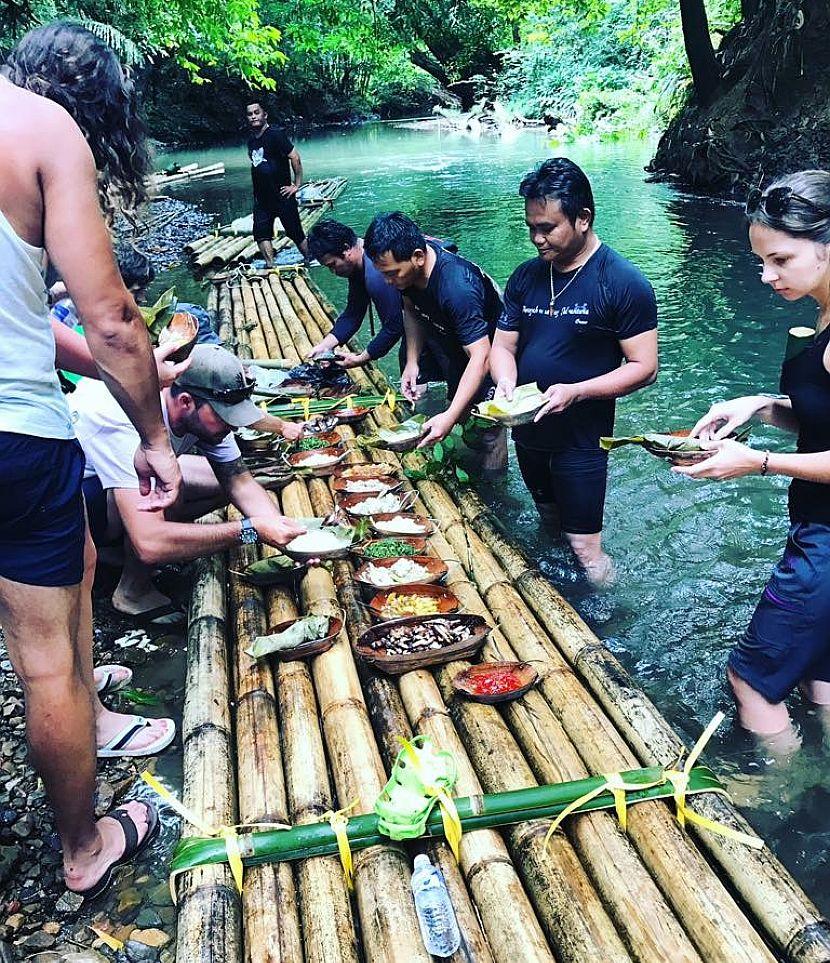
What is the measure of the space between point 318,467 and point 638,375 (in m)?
2.26

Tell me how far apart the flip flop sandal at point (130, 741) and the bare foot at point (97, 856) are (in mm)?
442

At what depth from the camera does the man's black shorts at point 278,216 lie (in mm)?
11143

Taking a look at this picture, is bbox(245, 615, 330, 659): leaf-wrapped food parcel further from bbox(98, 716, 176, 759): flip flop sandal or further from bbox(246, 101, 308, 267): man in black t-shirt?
bbox(246, 101, 308, 267): man in black t-shirt

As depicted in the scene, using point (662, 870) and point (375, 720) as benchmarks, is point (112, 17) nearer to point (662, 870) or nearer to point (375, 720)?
point (375, 720)

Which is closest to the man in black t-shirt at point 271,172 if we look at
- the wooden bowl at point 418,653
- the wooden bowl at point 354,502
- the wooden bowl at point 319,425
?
the wooden bowl at point 319,425

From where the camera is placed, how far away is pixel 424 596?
11.9 ft

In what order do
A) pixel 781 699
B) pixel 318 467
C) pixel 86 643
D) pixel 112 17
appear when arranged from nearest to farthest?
pixel 86 643 < pixel 781 699 < pixel 318 467 < pixel 112 17

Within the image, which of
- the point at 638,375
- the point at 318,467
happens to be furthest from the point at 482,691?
the point at 318,467

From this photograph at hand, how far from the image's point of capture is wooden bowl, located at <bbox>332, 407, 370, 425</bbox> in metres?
5.99

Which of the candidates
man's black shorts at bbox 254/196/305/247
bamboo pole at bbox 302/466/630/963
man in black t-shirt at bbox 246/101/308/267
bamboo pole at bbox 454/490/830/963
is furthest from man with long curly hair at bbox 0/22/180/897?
man's black shorts at bbox 254/196/305/247

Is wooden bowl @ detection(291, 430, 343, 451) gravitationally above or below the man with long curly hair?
below

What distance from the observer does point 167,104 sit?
106 feet

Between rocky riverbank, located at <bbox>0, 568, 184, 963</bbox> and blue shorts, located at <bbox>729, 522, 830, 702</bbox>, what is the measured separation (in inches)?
87.5

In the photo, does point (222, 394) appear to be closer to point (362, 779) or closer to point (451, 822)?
point (362, 779)
